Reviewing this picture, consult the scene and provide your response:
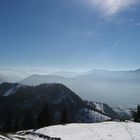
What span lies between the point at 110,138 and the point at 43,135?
11443 mm

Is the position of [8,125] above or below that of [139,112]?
below

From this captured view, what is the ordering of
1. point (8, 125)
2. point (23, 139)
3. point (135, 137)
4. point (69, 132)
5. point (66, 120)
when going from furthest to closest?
point (8, 125), point (66, 120), point (69, 132), point (23, 139), point (135, 137)

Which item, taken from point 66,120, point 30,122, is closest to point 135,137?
point 66,120

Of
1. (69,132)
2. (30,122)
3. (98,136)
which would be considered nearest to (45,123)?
(30,122)

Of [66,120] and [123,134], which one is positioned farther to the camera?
[66,120]

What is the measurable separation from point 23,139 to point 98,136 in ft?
38.5

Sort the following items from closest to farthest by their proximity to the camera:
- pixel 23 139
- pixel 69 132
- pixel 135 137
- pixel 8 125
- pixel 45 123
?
pixel 135 137, pixel 23 139, pixel 69 132, pixel 45 123, pixel 8 125

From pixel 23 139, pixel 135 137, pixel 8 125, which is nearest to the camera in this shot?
pixel 135 137

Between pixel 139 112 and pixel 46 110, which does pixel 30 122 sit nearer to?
pixel 46 110

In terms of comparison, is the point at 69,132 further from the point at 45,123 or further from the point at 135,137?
the point at 45,123

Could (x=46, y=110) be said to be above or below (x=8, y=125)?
above

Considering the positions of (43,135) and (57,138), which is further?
(43,135)

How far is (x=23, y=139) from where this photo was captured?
37188 millimetres

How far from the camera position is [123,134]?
1471 inches
